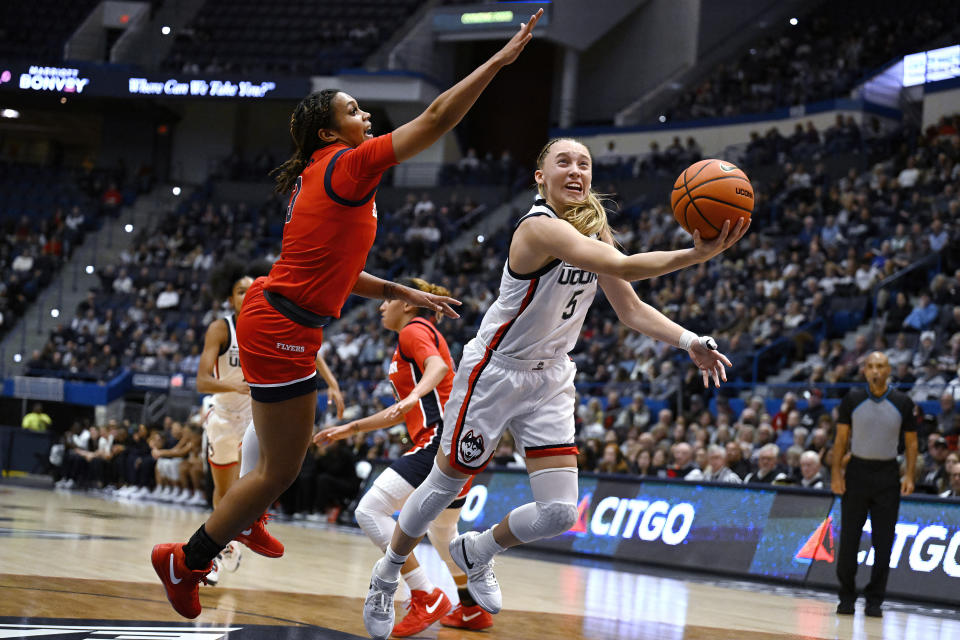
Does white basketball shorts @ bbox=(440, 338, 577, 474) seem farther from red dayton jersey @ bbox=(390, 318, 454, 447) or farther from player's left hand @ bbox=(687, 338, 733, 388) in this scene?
red dayton jersey @ bbox=(390, 318, 454, 447)

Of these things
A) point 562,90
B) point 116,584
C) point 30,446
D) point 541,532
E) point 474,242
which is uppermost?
point 562,90

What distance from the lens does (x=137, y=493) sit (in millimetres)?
19172

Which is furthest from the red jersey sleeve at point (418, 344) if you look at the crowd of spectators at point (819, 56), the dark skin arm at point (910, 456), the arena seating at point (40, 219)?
the arena seating at point (40, 219)

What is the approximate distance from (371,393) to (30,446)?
9.11 metres

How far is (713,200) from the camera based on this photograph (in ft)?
13.6

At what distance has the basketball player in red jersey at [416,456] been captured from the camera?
5934mm

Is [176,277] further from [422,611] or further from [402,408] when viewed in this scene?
[422,611]

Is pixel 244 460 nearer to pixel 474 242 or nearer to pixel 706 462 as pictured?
pixel 706 462

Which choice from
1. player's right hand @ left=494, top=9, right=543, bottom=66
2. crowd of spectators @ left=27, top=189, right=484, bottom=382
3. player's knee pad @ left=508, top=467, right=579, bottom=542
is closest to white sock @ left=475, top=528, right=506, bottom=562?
player's knee pad @ left=508, top=467, right=579, bottom=542

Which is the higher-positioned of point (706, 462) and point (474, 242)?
point (474, 242)

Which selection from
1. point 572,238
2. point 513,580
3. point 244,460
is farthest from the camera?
point 513,580

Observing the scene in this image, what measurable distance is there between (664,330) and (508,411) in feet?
2.66

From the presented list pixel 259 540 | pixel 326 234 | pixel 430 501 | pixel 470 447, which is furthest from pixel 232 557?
pixel 326 234

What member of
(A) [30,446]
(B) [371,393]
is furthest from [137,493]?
(A) [30,446]
